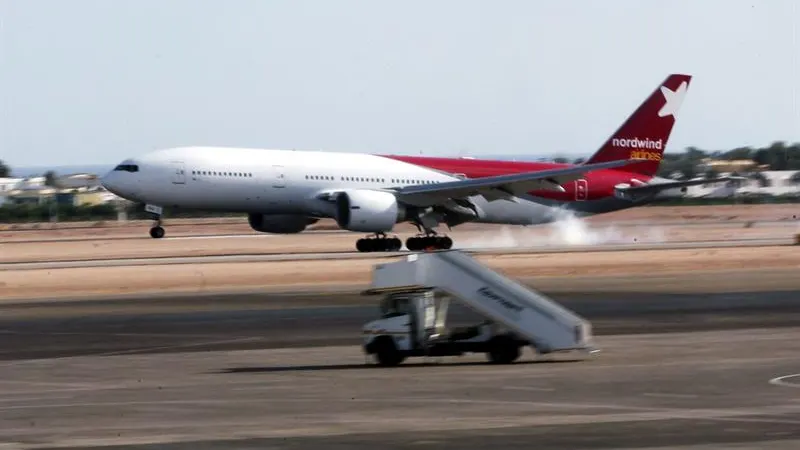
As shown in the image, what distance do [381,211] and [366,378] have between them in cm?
3300

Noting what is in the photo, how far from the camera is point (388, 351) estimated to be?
2280cm

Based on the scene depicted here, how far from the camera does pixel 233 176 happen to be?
54062 millimetres

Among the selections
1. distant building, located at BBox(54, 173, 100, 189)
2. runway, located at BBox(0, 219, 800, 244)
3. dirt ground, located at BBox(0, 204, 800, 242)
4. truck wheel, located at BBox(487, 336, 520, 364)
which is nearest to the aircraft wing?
runway, located at BBox(0, 219, 800, 244)

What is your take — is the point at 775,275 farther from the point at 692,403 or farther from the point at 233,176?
the point at 692,403

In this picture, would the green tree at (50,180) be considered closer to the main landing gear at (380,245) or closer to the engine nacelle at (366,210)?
the main landing gear at (380,245)

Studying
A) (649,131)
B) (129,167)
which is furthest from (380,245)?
(649,131)

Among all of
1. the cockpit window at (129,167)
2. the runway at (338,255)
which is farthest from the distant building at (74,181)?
the runway at (338,255)

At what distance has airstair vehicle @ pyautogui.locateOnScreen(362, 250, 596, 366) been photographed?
881 inches

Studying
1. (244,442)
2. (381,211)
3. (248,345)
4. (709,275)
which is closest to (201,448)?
(244,442)

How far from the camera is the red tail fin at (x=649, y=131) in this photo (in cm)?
6091

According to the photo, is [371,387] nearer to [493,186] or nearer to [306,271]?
[306,271]

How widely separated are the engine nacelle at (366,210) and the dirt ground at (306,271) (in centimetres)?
224

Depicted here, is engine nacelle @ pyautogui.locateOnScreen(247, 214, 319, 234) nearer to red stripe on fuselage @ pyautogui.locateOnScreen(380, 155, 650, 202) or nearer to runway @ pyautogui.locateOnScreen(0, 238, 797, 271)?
runway @ pyautogui.locateOnScreen(0, 238, 797, 271)

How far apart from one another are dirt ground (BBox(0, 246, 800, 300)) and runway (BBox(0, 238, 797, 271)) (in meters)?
1.88
